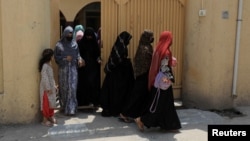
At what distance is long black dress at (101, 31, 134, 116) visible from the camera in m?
5.95

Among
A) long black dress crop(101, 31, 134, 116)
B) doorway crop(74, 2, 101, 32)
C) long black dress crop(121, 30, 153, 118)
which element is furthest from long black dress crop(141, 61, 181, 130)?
doorway crop(74, 2, 101, 32)

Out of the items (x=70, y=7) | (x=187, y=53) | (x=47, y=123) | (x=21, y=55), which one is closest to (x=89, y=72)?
(x=47, y=123)

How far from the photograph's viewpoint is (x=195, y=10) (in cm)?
655

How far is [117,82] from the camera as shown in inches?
238

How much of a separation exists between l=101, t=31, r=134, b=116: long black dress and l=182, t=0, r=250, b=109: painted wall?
1.33 meters

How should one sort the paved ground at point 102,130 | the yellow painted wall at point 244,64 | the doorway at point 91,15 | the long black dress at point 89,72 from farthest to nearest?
the doorway at point 91,15 → the yellow painted wall at point 244,64 → the long black dress at point 89,72 → the paved ground at point 102,130

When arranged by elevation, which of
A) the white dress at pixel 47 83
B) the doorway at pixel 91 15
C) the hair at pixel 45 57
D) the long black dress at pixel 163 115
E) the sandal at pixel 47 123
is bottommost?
the sandal at pixel 47 123

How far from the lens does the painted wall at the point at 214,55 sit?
636 centimetres

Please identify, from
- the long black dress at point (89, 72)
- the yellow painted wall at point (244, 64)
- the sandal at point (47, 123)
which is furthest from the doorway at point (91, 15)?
the sandal at point (47, 123)

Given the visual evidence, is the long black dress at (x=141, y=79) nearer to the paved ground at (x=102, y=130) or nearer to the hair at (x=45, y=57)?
the paved ground at (x=102, y=130)

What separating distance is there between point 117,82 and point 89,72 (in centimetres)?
58

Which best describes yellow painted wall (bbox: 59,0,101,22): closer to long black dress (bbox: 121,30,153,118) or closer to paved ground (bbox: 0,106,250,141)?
paved ground (bbox: 0,106,250,141)

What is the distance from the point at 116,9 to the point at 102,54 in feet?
2.75

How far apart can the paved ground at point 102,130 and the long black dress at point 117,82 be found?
0.77 feet
